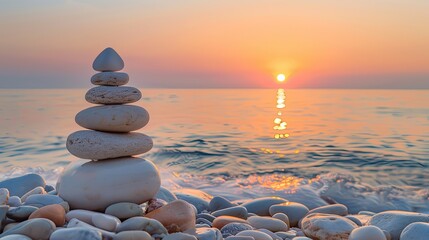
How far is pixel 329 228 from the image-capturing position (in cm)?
Result: 486

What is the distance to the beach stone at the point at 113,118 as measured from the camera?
16.6ft

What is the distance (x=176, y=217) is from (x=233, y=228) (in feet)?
2.01

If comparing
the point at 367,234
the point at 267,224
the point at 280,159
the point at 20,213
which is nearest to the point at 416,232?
the point at 367,234

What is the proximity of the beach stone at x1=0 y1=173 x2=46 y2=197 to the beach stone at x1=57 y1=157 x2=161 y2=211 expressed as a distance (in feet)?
7.14

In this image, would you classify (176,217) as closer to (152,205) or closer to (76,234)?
(152,205)

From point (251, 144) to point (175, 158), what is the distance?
3654 mm

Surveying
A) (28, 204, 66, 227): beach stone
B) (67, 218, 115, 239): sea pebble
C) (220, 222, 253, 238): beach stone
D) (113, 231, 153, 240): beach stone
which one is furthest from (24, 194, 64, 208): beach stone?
(220, 222, 253, 238): beach stone

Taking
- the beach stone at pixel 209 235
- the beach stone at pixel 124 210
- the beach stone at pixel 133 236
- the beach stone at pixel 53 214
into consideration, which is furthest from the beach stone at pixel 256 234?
the beach stone at pixel 53 214

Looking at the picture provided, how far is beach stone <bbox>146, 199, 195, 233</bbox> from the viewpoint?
452cm

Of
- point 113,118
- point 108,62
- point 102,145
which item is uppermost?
point 108,62

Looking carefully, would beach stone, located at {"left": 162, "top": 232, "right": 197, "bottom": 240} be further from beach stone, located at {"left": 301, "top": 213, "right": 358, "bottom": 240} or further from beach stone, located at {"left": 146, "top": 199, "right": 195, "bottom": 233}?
beach stone, located at {"left": 301, "top": 213, "right": 358, "bottom": 240}

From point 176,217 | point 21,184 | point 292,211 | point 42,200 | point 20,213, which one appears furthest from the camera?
point 21,184

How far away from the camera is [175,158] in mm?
14500

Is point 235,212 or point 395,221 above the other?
point 395,221
